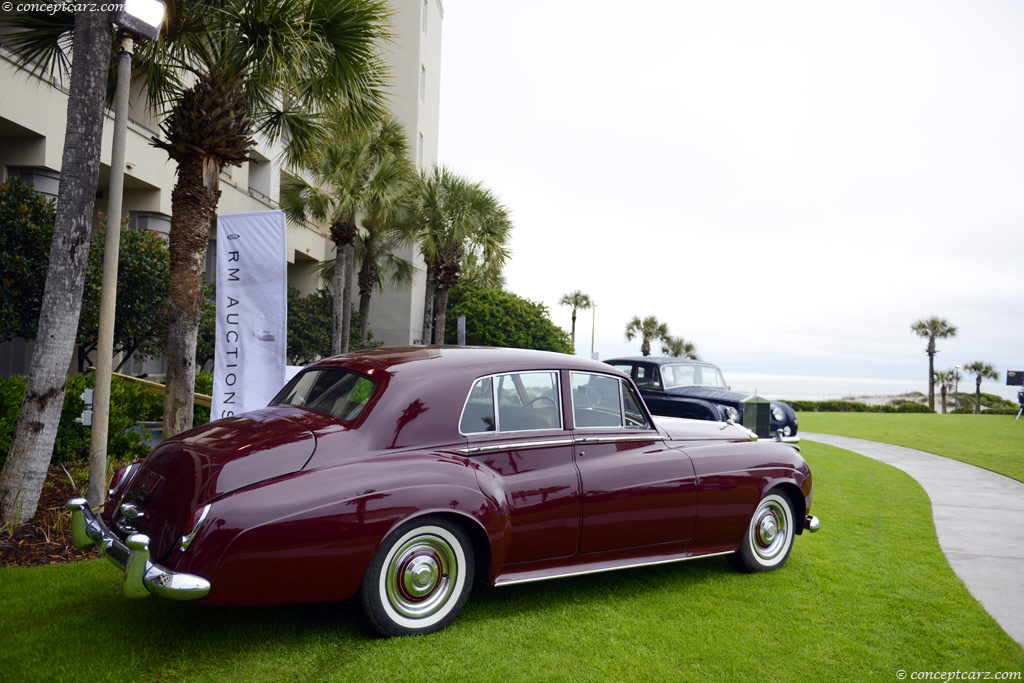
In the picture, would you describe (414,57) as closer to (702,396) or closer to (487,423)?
(702,396)

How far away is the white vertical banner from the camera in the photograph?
749 cm

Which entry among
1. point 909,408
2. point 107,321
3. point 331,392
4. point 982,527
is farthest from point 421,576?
point 909,408

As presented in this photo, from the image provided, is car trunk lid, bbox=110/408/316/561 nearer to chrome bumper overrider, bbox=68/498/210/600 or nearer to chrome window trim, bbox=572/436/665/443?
chrome bumper overrider, bbox=68/498/210/600

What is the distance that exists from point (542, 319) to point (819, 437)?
1489 centimetres

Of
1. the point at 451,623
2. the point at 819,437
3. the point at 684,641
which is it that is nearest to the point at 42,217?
the point at 451,623

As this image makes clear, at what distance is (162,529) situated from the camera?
3260 mm

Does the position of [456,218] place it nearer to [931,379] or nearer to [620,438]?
[620,438]

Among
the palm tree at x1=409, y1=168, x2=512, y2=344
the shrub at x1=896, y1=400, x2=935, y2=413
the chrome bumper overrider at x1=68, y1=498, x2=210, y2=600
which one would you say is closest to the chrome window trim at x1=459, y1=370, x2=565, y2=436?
the chrome bumper overrider at x1=68, y1=498, x2=210, y2=600

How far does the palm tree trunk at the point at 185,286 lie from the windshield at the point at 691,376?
7.25 metres

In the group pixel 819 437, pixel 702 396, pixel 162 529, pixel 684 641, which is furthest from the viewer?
pixel 819 437

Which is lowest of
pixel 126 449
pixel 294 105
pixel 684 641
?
pixel 684 641

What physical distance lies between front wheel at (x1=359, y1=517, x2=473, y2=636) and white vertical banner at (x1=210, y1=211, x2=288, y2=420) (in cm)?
444

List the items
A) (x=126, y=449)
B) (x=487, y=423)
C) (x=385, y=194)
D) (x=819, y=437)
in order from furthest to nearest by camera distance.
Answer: (x=385, y=194), (x=819, y=437), (x=126, y=449), (x=487, y=423)

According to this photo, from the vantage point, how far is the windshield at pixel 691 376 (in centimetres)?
1151
